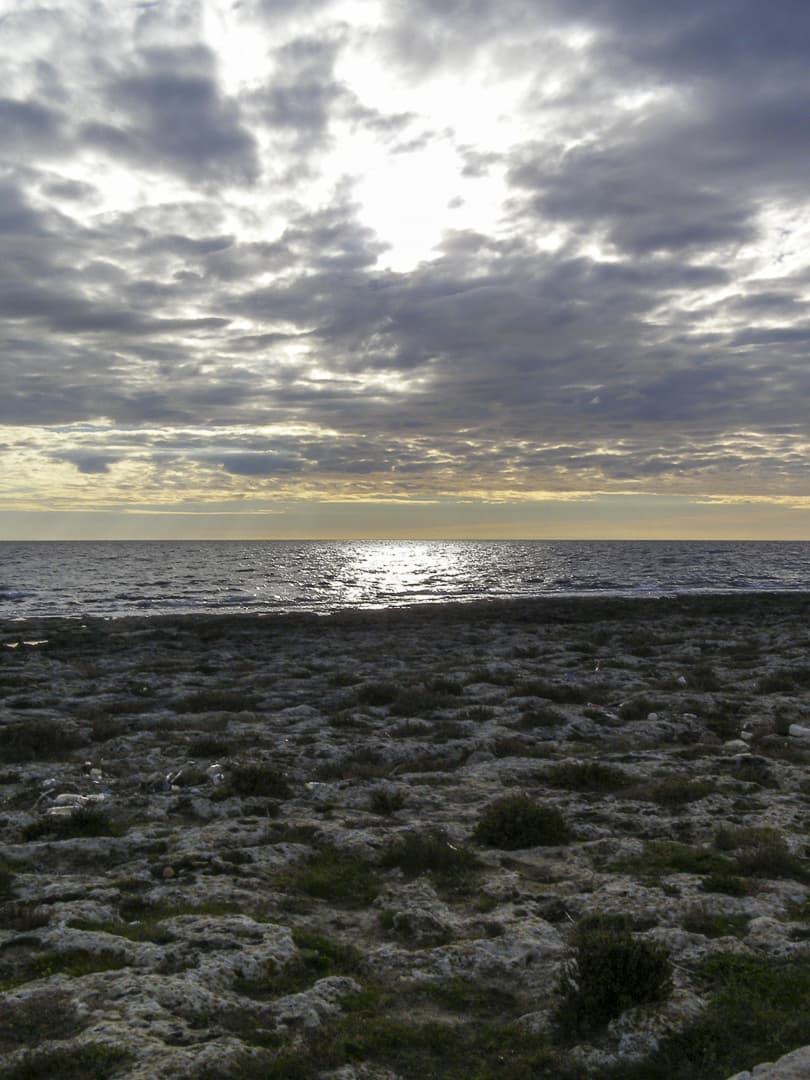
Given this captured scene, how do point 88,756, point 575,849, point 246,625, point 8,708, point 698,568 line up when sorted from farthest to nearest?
1. point 698,568
2. point 246,625
3. point 8,708
4. point 88,756
5. point 575,849

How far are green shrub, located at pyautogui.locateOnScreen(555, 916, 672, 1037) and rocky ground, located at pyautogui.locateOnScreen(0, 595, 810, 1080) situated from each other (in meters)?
0.02

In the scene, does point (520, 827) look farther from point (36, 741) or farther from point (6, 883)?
point (36, 741)

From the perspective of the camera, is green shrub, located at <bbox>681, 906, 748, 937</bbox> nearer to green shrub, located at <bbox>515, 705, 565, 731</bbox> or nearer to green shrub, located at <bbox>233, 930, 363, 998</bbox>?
green shrub, located at <bbox>233, 930, 363, 998</bbox>

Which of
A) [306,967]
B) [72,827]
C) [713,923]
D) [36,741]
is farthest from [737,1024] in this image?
[36,741]

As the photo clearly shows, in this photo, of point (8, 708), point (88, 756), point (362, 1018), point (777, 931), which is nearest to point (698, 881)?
point (777, 931)

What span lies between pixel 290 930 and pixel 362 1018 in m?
1.74

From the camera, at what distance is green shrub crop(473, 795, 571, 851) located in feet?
34.3

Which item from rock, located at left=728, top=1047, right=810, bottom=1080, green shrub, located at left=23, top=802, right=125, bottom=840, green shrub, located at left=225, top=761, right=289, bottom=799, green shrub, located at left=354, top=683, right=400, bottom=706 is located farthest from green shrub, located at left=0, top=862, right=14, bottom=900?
green shrub, located at left=354, top=683, right=400, bottom=706

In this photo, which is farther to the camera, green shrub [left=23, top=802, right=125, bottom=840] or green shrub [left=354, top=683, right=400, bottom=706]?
green shrub [left=354, top=683, right=400, bottom=706]

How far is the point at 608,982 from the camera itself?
6.41 meters

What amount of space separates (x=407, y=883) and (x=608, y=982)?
3.31 metres

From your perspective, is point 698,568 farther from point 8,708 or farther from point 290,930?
point 290,930

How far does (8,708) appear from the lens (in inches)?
786

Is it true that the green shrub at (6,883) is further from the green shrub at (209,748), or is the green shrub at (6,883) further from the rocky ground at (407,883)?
the green shrub at (209,748)
